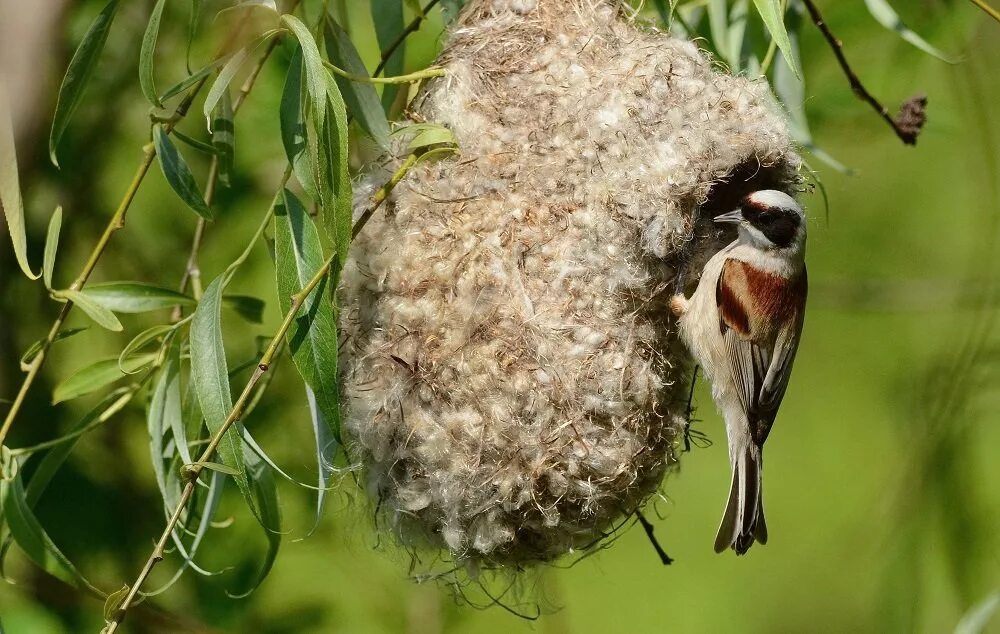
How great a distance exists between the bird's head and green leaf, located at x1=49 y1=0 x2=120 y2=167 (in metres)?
1.29

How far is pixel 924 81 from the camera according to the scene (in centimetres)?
454

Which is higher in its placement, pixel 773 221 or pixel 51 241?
pixel 51 241

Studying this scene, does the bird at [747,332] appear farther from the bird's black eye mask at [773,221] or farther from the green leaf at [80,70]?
the green leaf at [80,70]

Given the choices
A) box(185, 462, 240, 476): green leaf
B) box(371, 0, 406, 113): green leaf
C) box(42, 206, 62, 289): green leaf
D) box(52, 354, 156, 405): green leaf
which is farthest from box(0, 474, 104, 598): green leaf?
box(371, 0, 406, 113): green leaf

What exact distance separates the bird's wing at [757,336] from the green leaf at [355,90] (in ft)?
2.78

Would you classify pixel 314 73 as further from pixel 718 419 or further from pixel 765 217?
pixel 718 419

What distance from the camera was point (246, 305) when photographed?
2.53 meters

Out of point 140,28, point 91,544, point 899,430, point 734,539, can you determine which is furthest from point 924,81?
point 91,544

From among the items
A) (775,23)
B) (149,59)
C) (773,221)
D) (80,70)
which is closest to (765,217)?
(773,221)

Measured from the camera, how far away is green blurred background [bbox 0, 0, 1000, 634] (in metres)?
3.03

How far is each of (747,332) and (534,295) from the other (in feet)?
2.10

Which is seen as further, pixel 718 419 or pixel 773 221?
pixel 718 419

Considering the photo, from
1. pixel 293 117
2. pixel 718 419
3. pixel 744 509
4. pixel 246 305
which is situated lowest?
pixel 718 419

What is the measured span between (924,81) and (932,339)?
1121 mm
